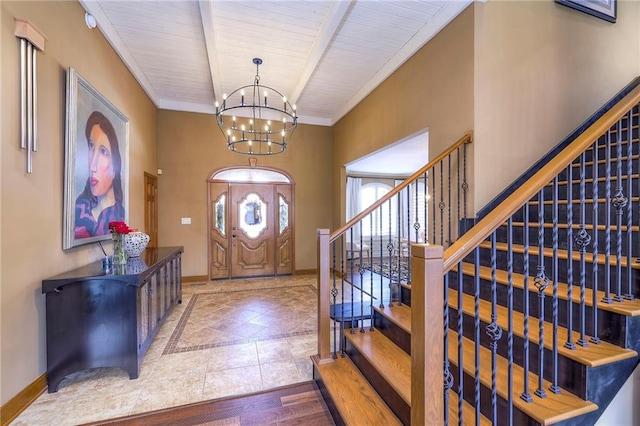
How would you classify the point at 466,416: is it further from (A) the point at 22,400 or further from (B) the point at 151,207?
(B) the point at 151,207

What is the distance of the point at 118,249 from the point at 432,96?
141 inches

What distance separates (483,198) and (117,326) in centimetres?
343

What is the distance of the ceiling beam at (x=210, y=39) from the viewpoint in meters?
2.80

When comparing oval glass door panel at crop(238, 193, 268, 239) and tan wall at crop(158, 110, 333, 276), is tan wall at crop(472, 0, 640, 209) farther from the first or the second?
oval glass door panel at crop(238, 193, 268, 239)

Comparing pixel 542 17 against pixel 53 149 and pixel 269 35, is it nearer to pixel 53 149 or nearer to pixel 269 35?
pixel 269 35

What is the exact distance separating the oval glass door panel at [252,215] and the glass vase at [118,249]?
10.4 feet

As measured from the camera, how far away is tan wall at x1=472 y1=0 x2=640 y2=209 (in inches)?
104

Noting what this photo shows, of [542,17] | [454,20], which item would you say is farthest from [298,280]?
[542,17]

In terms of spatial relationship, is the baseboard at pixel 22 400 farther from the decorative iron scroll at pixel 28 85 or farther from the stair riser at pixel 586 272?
the stair riser at pixel 586 272

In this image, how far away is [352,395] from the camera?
1825 millimetres

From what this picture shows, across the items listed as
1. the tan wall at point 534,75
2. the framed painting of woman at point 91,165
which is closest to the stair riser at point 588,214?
the tan wall at point 534,75

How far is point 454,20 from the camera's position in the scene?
2811 millimetres

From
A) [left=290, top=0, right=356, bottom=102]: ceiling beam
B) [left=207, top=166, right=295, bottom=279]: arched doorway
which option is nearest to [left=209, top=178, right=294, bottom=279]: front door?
[left=207, top=166, right=295, bottom=279]: arched doorway

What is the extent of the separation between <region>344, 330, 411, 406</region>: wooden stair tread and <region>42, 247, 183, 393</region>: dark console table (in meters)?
1.79
